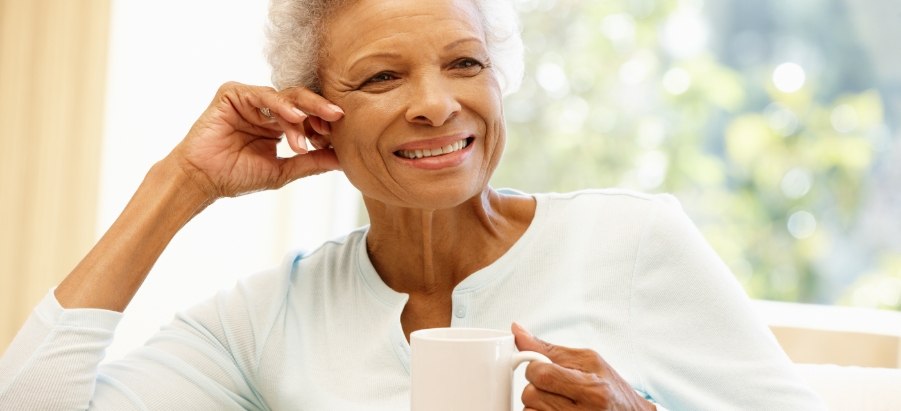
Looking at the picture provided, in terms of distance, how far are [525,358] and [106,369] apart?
34.9 inches

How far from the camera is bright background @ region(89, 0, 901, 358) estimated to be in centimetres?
332

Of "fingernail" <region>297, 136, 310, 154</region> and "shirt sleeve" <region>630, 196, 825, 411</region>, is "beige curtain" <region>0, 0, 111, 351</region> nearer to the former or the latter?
"fingernail" <region>297, 136, 310, 154</region>

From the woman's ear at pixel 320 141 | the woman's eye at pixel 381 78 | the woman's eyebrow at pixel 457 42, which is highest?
the woman's eyebrow at pixel 457 42

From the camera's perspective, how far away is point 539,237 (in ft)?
5.63

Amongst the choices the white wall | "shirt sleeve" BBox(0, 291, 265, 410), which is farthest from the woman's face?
the white wall

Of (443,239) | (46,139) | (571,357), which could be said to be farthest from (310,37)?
(46,139)

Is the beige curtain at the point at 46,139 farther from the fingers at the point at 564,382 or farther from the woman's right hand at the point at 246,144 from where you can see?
the fingers at the point at 564,382

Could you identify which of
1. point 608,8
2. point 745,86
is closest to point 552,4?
point 608,8

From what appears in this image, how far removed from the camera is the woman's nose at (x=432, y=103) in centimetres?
155

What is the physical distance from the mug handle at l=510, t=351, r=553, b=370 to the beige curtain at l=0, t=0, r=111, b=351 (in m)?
2.60

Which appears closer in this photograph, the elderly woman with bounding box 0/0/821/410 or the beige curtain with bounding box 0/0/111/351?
the elderly woman with bounding box 0/0/821/410

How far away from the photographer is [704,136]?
3.50 meters

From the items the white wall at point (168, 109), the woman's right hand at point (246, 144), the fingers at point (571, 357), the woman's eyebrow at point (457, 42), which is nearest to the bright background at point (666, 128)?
the white wall at point (168, 109)

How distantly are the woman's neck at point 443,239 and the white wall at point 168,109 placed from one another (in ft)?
5.52
